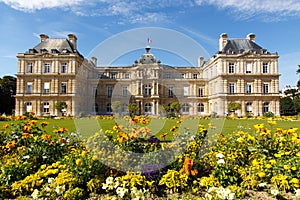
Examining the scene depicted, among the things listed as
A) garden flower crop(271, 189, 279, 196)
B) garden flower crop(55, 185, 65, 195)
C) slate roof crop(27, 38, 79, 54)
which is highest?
slate roof crop(27, 38, 79, 54)

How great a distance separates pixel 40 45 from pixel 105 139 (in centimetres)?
2897

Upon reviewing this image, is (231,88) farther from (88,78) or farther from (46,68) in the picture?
(46,68)

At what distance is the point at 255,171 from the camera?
12.2ft

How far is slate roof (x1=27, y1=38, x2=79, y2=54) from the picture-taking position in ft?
91.9

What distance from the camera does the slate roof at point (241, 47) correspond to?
28.9 m

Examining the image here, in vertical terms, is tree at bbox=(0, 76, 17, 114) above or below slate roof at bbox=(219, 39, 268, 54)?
below

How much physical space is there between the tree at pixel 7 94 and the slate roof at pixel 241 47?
3013 centimetres

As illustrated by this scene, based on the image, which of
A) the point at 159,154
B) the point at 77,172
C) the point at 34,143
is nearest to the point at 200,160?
the point at 159,154

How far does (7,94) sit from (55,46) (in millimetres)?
11633

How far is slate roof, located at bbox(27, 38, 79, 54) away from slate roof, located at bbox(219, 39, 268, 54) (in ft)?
65.6

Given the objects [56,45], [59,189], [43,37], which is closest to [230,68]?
[56,45]

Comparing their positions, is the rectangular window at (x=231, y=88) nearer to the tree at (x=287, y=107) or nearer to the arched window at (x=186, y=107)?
the arched window at (x=186, y=107)

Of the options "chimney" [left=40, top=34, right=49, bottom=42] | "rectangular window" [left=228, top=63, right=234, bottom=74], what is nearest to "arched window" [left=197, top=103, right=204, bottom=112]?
"rectangular window" [left=228, top=63, right=234, bottom=74]

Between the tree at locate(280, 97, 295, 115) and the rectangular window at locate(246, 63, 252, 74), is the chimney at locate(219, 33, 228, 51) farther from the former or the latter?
the tree at locate(280, 97, 295, 115)
